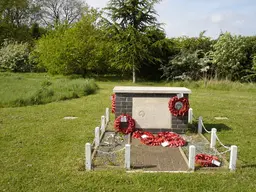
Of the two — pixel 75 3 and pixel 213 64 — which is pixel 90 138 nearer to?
pixel 213 64

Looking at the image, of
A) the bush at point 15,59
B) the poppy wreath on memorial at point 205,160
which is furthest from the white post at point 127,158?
the bush at point 15,59

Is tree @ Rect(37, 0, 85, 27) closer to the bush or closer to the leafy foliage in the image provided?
the bush

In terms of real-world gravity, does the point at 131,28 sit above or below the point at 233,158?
above

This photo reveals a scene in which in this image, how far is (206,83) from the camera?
16344 millimetres

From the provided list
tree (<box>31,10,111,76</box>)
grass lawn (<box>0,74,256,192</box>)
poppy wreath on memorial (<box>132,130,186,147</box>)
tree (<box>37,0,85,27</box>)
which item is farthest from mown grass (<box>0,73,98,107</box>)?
tree (<box>37,0,85,27</box>)

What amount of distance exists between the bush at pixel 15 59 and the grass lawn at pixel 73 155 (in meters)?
16.1

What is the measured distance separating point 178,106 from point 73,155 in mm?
2863

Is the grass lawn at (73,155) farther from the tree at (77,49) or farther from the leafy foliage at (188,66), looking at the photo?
the tree at (77,49)

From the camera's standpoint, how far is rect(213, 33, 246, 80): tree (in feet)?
58.0

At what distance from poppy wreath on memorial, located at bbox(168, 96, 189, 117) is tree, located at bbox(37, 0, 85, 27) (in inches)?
1457

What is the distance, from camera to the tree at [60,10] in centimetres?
4081

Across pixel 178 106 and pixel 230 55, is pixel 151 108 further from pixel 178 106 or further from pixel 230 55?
pixel 230 55

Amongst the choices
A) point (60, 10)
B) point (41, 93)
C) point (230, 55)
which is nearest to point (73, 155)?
point (41, 93)

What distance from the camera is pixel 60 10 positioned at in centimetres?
4159
